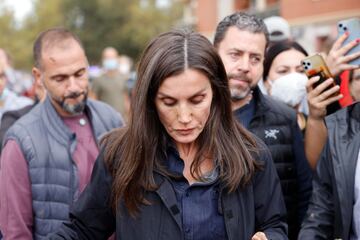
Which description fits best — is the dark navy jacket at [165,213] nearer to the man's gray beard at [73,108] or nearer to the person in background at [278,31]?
the man's gray beard at [73,108]

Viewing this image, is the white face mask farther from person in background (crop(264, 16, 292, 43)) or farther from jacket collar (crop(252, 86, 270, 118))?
person in background (crop(264, 16, 292, 43))

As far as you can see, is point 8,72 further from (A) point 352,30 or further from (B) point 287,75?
(A) point 352,30

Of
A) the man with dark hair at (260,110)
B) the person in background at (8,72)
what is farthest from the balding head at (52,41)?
the person in background at (8,72)

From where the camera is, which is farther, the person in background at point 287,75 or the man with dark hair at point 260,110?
the person in background at point 287,75

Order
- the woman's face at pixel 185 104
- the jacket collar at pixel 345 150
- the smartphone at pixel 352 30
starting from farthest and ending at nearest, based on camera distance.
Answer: the smartphone at pixel 352 30 < the jacket collar at pixel 345 150 < the woman's face at pixel 185 104

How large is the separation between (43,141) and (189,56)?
1.17 meters

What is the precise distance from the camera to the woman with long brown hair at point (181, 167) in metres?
2.21

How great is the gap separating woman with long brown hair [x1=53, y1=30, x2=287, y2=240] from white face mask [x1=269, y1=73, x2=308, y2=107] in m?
1.42

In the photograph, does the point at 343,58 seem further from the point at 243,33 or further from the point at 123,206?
the point at 123,206

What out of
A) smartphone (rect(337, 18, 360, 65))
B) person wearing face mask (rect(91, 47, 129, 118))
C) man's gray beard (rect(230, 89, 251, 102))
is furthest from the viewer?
person wearing face mask (rect(91, 47, 129, 118))

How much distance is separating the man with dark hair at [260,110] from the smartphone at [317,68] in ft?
0.99

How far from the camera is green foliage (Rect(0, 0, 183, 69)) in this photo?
34281 mm

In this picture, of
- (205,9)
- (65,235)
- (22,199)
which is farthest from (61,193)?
(205,9)

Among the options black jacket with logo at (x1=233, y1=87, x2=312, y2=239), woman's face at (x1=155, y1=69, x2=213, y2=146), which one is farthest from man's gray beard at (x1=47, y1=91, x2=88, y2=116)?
woman's face at (x1=155, y1=69, x2=213, y2=146)
